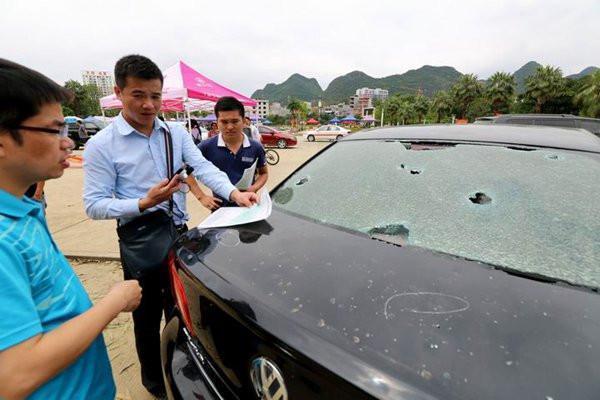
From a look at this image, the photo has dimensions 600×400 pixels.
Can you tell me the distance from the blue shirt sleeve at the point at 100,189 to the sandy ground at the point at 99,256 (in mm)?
1047

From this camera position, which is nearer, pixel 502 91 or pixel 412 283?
pixel 412 283

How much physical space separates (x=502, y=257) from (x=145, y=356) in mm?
1836

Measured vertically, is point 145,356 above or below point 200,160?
below

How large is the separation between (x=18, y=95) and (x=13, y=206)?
257 millimetres

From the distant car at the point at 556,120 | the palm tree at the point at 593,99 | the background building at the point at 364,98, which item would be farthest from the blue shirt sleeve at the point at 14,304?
the background building at the point at 364,98

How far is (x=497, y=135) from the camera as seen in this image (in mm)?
1723

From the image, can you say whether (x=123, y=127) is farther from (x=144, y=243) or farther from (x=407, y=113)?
(x=407, y=113)

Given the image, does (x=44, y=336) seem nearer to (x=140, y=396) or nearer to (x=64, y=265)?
(x=64, y=265)

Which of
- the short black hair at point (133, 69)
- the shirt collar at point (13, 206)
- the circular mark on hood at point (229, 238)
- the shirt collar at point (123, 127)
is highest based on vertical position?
the short black hair at point (133, 69)

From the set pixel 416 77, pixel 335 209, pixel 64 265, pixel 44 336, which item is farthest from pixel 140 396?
pixel 416 77

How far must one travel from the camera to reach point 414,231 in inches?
49.5

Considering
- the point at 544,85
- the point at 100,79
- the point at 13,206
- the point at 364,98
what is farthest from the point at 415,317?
the point at 364,98

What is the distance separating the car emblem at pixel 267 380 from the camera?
0.79 m

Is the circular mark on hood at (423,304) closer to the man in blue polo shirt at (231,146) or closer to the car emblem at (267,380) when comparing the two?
the car emblem at (267,380)
